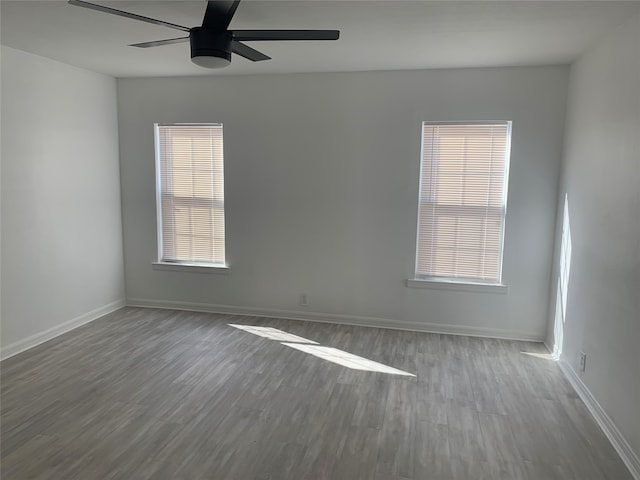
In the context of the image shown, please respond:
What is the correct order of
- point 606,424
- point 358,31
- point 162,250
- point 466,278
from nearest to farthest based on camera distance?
point 606,424 < point 358,31 < point 466,278 < point 162,250

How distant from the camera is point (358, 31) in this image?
10.5ft

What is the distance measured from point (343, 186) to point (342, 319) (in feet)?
4.71

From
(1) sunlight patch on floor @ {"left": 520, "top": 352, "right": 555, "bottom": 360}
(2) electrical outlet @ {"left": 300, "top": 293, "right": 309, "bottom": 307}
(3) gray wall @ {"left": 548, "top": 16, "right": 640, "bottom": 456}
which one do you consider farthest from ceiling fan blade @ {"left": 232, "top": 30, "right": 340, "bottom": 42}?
(1) sunlight patch on floor @ {"left": 520, "top": 352, "right": 555, "bottom": 360}

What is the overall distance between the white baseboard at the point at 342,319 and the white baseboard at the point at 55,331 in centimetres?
32

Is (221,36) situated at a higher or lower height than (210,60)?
higher

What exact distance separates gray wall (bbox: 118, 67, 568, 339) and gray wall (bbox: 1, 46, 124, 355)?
0.29 meters

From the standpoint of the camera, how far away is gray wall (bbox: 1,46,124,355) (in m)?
3.87

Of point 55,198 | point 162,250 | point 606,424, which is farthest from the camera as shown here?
point 162,250

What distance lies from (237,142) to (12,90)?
204 centimetres

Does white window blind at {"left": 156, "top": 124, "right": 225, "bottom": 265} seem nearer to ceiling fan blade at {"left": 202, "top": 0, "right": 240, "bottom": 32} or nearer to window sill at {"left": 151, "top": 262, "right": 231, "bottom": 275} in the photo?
window sill at {"left": 151, "top": 262, "right": 231, "bottom": 275}

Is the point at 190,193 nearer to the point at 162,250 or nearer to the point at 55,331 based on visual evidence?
the point at 162,250

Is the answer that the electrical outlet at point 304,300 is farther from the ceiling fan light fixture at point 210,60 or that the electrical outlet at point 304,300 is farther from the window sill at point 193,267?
the ceiling fan light fixture at point 210,60

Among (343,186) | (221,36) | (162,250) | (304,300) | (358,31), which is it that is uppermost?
(358,31)

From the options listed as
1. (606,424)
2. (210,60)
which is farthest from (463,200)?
(210,60)
